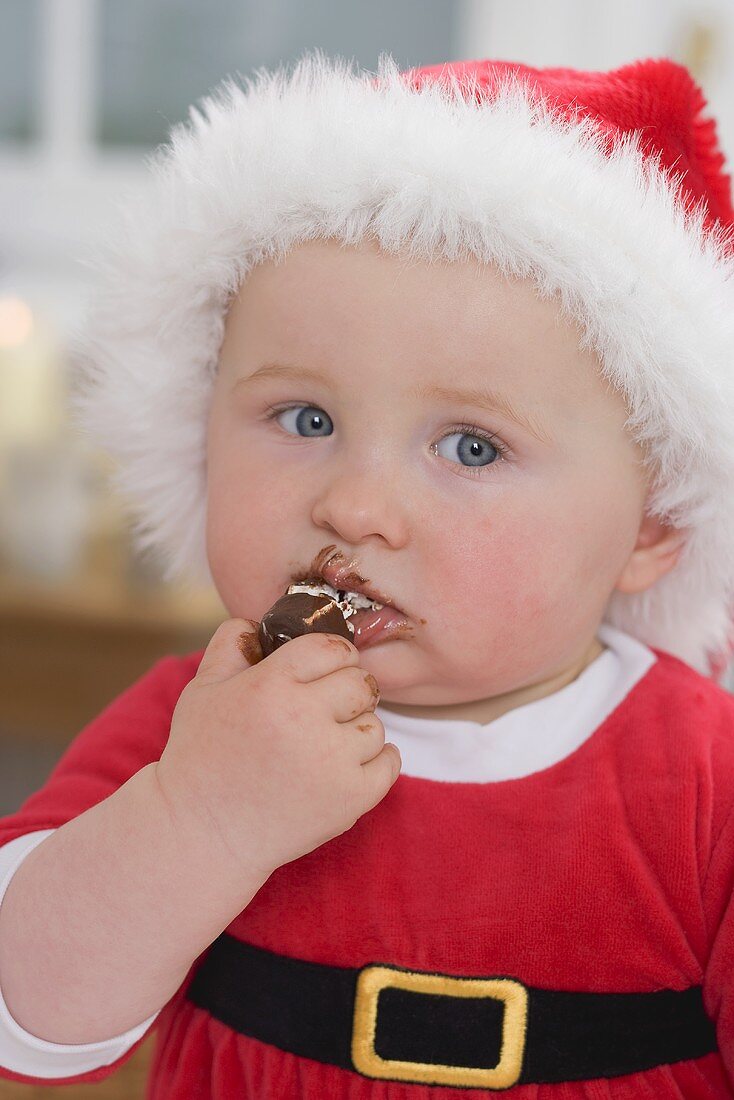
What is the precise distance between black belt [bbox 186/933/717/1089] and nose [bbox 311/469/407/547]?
0.26 meters

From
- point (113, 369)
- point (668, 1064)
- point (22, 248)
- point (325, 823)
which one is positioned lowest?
point (668, 1064)

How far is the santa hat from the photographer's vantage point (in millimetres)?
714

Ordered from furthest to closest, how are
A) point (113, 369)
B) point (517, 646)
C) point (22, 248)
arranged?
1. point (22, 248)
2. point (113, 369)
3. point (517, 646)

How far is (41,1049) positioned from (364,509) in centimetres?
37

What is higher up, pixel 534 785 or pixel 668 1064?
pixel 534 785

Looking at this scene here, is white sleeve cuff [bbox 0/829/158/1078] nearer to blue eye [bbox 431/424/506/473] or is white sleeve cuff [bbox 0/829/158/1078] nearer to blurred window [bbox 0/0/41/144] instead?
blue eye [bbox 431/424/506/473]

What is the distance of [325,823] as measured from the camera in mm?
635

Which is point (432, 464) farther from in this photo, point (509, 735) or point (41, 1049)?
point (41, 1049)

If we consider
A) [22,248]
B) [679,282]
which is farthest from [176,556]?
[22,248]

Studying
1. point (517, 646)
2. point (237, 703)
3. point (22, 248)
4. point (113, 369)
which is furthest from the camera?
point (22, 248)

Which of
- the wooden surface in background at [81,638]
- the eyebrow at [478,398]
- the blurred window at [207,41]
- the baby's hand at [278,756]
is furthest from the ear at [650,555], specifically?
the blurred window at [207,41]

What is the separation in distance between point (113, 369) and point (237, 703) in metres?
0.37

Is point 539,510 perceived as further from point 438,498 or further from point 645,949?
point 645,949

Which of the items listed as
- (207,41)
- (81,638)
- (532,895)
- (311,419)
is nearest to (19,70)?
(207,41)
